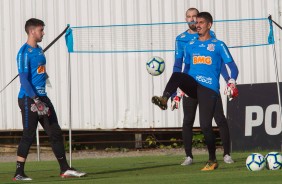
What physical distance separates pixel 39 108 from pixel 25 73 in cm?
48

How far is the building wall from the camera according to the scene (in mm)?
19984

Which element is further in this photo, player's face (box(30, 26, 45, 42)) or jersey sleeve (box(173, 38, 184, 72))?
jersey sleeve (box(173, 38, 184, 72))

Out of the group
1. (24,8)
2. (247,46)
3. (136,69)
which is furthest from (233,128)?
(24,8)

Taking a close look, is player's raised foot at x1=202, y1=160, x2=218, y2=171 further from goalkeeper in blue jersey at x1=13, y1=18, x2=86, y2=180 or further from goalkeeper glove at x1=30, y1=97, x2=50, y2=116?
goalkeeper glove at x1=30, y1=97, x2=50, y2=116

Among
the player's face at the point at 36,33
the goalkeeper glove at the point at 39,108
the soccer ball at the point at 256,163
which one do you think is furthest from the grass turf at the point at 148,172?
the player's face at the point at 36,33

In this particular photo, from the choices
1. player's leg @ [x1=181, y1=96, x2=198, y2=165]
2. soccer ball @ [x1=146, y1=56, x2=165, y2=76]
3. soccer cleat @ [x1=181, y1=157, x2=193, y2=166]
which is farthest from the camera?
soccer ball @ [x1=146, y1=56, x2=165, y2=76]

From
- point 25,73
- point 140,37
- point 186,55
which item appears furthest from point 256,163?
point 140,37

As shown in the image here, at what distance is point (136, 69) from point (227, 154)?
615 centimetres

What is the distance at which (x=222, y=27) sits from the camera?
19.5 m

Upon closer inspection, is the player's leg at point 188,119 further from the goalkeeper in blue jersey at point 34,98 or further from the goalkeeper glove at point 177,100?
the goalkeeper in blue jersey at point 34,98

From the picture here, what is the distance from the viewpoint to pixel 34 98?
1255cm

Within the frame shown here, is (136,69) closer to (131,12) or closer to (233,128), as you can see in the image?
(131,12)

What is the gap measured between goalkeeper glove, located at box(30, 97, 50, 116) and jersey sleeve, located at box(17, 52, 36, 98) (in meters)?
0.10

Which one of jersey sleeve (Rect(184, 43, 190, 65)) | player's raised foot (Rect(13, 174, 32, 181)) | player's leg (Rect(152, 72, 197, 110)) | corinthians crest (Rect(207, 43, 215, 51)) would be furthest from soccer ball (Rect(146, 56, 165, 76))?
player's raised foot (Rect(13, 174, 32, 181))
